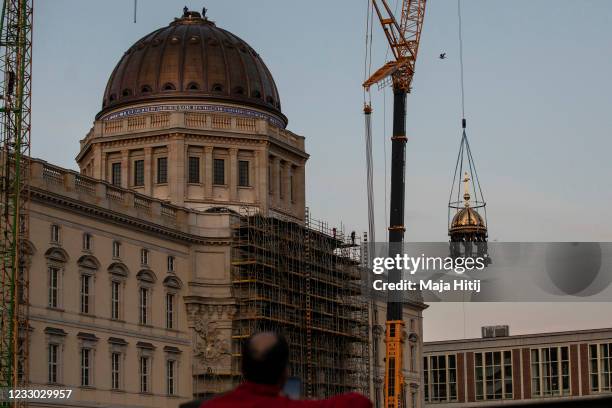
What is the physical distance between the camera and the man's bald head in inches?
295

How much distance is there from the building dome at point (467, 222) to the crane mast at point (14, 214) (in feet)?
209

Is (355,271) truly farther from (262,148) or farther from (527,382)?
(527,382)

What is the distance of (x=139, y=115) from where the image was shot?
11238 centimetres

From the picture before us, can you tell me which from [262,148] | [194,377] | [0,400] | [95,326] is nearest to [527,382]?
[262,148]

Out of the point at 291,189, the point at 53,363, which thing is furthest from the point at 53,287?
the point at 291,189

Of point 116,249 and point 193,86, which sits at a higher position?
point 193,86

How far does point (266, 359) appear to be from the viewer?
752cm

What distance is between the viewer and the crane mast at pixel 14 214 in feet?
255

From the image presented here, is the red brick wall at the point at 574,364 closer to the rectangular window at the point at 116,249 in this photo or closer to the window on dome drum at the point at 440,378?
the window on dome drum at the point at 440,378

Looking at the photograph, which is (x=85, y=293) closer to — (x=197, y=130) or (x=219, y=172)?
(x=197, y=130)

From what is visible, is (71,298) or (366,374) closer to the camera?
(71,298)

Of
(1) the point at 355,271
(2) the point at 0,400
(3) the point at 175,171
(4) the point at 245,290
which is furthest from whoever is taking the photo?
(1) the point at 355,271

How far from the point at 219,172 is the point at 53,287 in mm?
29509

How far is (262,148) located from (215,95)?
584 cm
